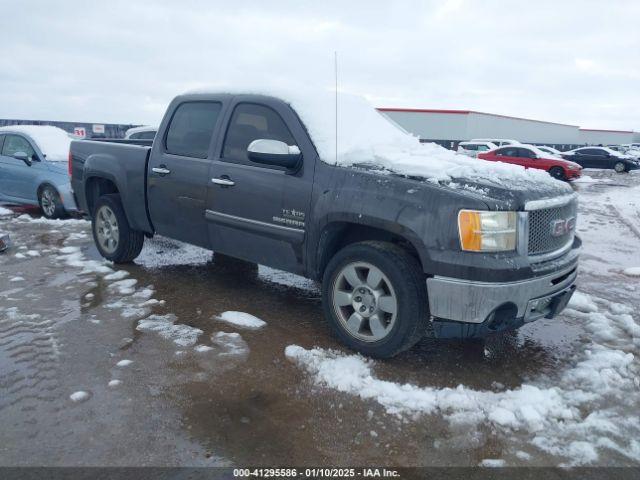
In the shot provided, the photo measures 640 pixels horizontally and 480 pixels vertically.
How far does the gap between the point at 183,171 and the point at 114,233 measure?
5.40 feet

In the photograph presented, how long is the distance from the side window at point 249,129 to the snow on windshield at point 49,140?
21.2 feet

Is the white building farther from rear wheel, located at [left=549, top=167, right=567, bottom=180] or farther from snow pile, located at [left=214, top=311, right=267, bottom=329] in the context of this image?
snow pile, located at [left=214, top=311, right=267, bottom=329]

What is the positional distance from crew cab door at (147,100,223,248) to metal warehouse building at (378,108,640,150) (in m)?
34.6

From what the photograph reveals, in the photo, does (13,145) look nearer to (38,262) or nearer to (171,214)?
(38,262)

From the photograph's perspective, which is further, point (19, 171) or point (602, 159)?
point (602, 159)

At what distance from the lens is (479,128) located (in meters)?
51.9

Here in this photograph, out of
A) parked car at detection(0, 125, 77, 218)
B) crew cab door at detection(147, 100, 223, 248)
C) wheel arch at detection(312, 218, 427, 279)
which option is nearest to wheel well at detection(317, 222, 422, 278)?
wheel arch at detection(312, 218, 427, 279)

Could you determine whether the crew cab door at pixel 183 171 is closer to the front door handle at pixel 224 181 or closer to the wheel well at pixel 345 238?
the front door handle at pixel 224 181

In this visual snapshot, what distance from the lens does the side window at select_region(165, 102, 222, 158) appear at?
187 inches

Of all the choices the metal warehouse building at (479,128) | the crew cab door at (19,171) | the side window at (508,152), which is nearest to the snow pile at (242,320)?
the crew cab door at (19,171)

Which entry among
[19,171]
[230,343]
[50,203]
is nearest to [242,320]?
[230,343]

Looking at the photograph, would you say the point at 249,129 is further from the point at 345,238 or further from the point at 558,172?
the point at 558,172

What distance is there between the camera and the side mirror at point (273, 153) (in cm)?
387

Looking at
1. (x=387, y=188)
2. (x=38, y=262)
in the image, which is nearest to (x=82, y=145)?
(x=38, y=262)
